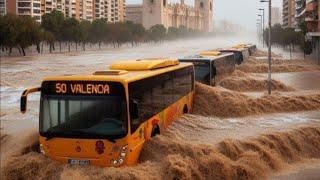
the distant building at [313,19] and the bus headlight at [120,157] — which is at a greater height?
the distant building at [313,19]

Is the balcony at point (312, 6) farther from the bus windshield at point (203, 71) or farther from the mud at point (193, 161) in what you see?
the mud at point (193, 161)

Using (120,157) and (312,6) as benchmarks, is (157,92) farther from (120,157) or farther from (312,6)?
(312,6)

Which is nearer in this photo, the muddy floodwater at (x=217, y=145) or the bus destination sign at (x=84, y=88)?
→ the bus destination sign at (x=84, y=88)

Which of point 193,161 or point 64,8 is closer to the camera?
point 193,161

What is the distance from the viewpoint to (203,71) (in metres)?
24.6

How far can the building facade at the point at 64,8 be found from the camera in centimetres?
12762

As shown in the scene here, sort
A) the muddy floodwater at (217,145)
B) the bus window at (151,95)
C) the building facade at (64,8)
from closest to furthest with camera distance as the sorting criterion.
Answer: the muddy floodwater at (217,145), the bus window at (151,95), the building facade at (64,8)

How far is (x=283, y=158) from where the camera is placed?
13.7m

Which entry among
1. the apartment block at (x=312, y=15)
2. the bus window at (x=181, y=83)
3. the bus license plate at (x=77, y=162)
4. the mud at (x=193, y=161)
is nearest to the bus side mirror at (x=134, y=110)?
the mud at (x=193, y=161)

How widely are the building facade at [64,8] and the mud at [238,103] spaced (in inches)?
3293

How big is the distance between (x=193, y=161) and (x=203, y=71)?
13.5 meters

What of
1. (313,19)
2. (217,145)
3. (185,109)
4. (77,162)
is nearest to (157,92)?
(217,145)

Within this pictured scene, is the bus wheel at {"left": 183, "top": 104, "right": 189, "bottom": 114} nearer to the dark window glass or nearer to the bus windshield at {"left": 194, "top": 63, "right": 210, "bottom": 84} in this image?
the dark window glass

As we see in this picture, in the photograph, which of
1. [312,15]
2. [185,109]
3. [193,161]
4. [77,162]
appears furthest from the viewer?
[312,15]
